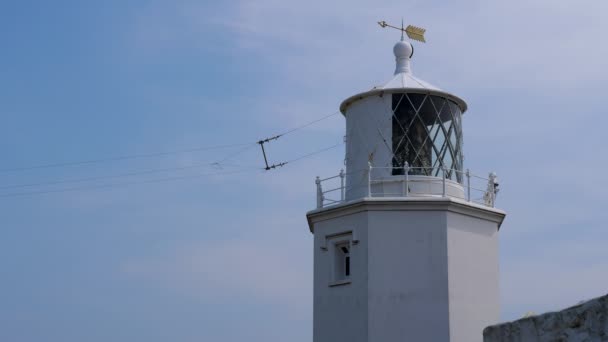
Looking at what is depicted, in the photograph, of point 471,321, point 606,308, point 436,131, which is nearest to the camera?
point 606,308

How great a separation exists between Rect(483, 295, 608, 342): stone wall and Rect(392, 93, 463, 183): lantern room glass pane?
8.27 meters

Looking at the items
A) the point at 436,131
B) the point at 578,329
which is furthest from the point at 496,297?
the point at 578,329

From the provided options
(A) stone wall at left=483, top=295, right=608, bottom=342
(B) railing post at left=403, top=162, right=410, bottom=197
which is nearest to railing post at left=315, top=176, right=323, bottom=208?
(B) railing post at left=403, top=162, right=410, bottom=197

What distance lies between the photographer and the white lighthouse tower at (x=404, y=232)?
18016 mm

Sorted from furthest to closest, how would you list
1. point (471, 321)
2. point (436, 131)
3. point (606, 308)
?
point (436, 131)
point (471, 321)
point (606, 308)

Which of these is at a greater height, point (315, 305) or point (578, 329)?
point (315, 305)

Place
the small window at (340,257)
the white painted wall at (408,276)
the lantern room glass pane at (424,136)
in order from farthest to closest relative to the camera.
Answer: the lantern room glass pane at (424,136)
the small window at (340,257)
the white painted wall at (408,276)

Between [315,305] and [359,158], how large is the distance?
321 centimetres

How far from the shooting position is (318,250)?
773 inches

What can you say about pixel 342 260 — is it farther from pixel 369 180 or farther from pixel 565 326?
pixel 565 326

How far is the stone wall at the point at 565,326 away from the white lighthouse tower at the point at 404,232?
696 cm

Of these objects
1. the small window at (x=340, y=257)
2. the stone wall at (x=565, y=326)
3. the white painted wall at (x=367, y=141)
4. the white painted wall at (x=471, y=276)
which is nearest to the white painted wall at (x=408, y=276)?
the white painted wall at (x=471, y=276)

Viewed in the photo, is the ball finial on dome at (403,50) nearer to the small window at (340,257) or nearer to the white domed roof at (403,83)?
the white domed roof at (403,83)

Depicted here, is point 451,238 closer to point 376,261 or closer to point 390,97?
point 376,261
